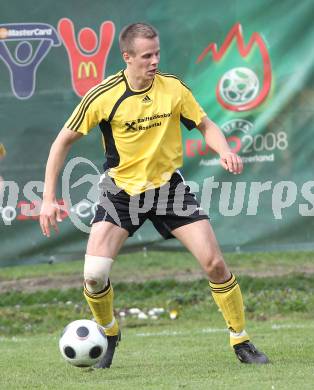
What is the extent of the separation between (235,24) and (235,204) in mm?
1724

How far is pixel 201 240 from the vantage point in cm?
670

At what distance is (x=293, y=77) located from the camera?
9.84m

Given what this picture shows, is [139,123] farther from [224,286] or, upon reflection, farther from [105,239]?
[224,286]

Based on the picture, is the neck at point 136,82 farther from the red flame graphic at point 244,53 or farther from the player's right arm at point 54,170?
the red flame graphic at point 244,53

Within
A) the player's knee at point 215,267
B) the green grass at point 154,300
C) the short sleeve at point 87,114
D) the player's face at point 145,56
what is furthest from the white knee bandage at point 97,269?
the green grass at point 154,300

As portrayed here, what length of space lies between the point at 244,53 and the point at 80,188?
80.1 inches

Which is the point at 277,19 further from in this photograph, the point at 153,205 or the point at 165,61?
the point at 153,205

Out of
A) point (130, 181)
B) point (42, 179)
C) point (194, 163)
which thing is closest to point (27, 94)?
point (42, 179)

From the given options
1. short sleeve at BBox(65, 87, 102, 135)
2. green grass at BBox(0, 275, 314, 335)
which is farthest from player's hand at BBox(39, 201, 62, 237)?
green grass at BBox(0, 275, 314, 335)

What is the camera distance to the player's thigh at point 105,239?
6.71 m

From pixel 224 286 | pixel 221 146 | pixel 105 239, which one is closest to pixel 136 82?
pixel 221 146

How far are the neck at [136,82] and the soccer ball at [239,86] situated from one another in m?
3.07

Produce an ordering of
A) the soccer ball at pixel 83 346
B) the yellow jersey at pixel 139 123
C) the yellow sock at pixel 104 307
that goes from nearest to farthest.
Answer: the soccer ball at pixel 83 346, the yellow jersey at pixel 139 123, the yellow sock at pixel 104 307

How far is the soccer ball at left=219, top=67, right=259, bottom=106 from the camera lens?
9.86 metres
